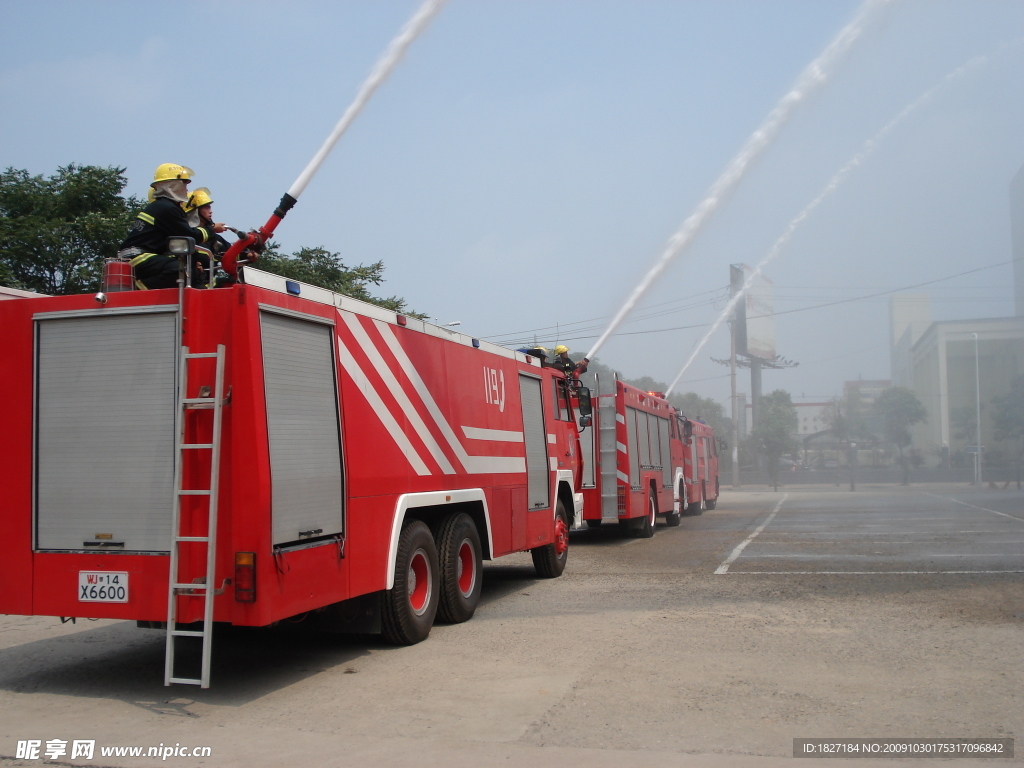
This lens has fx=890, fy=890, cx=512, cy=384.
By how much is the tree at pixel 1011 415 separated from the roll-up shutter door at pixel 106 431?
2638 inches

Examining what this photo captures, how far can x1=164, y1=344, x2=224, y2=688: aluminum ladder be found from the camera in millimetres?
5508

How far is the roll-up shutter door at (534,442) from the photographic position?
1061cm

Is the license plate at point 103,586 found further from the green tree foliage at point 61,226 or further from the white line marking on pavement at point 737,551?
the green tree foliage at point 61,226

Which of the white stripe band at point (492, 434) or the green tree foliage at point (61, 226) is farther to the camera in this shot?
the green tree foliage at point (61, 226)

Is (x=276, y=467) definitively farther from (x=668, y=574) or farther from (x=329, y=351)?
(x=668, y=574)

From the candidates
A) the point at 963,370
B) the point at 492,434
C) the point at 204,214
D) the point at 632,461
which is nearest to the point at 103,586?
the point at 204,214

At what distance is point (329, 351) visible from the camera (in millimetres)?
6590

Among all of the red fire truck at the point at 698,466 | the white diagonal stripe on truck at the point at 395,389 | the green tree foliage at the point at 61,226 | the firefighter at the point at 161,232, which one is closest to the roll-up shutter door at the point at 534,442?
the white diagonal stripe on truck at the point at 395,389

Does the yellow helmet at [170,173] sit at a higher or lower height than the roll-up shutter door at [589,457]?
higher

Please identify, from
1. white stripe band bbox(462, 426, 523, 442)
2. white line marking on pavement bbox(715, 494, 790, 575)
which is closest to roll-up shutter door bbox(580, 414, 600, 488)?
white line marking on pavement bbox(715, 494, 790, 575)

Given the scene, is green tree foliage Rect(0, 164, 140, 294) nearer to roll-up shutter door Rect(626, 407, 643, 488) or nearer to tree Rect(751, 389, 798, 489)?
roll-up shutter door Rect(626, 407, 643, 488)

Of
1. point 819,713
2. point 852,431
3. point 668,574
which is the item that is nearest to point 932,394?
point 852,431

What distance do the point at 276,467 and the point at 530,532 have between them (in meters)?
5.17

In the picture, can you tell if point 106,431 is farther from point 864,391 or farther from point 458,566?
point 864,391
